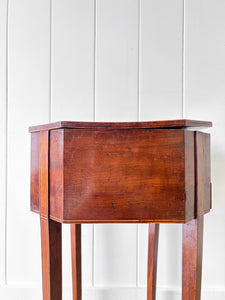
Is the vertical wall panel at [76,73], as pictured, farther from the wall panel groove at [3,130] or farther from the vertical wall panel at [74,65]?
the wall panel groove at [3,130]

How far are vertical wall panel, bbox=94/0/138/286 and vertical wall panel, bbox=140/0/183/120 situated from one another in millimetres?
31

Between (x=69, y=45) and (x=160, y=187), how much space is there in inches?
28.1

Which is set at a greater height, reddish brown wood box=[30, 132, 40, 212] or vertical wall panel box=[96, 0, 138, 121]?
vertical wall panel box=[96, 0, 138, 121]

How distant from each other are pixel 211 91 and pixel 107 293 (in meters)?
0.75

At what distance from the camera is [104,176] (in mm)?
764

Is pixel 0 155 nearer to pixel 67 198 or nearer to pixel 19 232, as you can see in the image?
pixel 19 232

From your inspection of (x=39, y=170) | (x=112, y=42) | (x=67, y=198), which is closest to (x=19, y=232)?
(x=39, y=170)

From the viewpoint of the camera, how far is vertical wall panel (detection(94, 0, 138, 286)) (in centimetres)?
127

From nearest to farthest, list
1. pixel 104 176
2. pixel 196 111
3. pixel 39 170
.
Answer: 1. pixel 104 176
2. pixel 39 170
3. pixel 196 111

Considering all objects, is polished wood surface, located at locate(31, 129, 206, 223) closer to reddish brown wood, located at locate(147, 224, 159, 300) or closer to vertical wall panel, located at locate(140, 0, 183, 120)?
reddish brown wood, located at locate(147, 224, 159, 300)

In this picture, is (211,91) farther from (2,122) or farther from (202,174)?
(2,122)

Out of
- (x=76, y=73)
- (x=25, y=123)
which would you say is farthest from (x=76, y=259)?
(x=76, y=73)

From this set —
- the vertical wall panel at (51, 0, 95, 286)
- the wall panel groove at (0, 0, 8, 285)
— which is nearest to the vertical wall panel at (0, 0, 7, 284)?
the wall panel groove at (0, 0, 8, 285)

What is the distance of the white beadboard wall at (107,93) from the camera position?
4.14 ft
